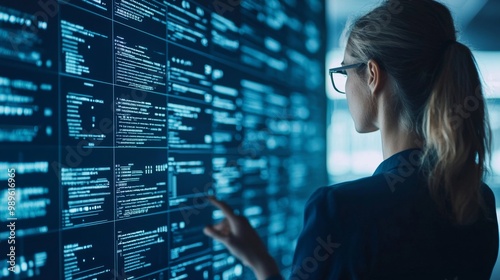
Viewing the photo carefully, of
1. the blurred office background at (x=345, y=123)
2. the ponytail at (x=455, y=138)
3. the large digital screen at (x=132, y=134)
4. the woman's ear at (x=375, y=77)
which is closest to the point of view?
the large digital screen at (x=132, y=134)

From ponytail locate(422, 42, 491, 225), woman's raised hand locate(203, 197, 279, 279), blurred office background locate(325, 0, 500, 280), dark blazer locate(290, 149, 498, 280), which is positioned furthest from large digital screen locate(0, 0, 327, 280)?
blurred office background locate(325, 0, 500, 280)

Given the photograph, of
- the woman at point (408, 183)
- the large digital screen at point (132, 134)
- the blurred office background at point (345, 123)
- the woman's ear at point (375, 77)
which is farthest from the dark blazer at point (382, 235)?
the blurred office background at point (345, 123)

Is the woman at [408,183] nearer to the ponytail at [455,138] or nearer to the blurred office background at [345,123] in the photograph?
the ponytail at [455,138]

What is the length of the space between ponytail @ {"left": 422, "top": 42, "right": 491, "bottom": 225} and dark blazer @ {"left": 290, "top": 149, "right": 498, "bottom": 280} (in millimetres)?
34

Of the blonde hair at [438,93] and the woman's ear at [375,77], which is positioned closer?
the blonde hair at [438,93]

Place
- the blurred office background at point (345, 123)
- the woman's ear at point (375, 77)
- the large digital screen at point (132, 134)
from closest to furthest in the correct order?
1. the large digital screen at point (132, 134)
2. the woman's ear at point (375, 77)
3. the blurred office background at point (345, 123)

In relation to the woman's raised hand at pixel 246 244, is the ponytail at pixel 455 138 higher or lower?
higher

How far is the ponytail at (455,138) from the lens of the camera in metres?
0.98

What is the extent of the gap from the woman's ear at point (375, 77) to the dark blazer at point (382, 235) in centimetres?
20

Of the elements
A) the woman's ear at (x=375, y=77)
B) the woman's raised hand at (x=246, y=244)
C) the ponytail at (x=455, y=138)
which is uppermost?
the woman's ear at (x=375, y=77)

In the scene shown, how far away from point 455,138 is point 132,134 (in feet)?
2.43

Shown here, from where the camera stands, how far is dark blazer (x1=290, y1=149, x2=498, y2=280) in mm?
913

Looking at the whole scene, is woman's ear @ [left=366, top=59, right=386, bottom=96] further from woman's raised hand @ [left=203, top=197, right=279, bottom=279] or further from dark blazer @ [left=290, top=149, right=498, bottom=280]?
woman's raised hand @ [left=203, top=197, right=279, bottom=279]

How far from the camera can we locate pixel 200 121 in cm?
140
